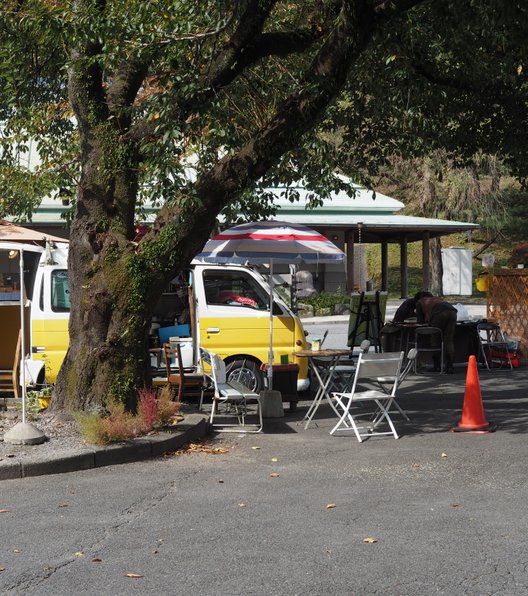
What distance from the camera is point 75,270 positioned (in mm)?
11117

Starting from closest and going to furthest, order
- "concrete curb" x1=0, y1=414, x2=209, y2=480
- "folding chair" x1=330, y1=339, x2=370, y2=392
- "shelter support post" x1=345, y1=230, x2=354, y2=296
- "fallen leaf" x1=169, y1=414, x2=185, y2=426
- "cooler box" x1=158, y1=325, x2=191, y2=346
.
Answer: "concrete curb" x1=0, y1=414, x2=209, y2=480 → "fallen leaf" x1=169, y1=414, x2=185, y2=426 → "folding chair" x1=330, y1=339, x2=370, y2=392 → "cooler box" x1=158, y1=325, x2=191, y2=346 → "shelter support post" x1=345, y1=230, x2=354, y2=296

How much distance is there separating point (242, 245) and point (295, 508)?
663 cm

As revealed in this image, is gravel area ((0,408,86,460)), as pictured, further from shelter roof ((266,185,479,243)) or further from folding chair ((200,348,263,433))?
shelter roof ((266,185,479,243))

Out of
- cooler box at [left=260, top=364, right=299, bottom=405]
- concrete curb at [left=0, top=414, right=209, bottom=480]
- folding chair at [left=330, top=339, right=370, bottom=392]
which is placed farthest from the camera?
cooler box at [left=260, top=364, right=299, bottom=405]

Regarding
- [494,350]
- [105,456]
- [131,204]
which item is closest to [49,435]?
[105,456]

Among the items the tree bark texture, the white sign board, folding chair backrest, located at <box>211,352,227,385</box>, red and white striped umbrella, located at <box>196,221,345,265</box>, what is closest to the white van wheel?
red and white striped umbrella, located at <box>196,221,345,265</box>

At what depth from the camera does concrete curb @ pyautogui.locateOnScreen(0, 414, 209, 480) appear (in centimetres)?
880

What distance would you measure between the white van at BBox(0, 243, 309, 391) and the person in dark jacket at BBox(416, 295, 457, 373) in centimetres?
441

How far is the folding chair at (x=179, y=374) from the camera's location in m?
12.6

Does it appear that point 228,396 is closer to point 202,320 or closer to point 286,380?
point 286,380

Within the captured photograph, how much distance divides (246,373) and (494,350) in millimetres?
6997

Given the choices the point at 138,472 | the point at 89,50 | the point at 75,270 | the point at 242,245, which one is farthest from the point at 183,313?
the point at 138,472

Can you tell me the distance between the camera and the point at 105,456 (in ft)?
30.8

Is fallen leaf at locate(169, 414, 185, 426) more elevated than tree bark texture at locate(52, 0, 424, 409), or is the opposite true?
tree bark texture at locate(52, 0, 424, 409)
